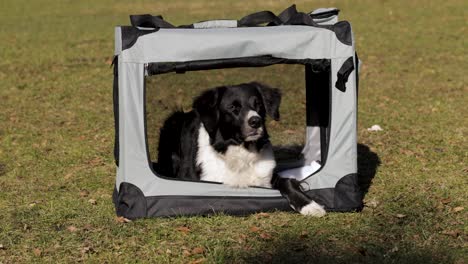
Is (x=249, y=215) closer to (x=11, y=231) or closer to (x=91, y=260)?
(x=91, y=260)

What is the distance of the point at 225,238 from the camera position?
508 centimetres

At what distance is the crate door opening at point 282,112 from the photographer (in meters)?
6.62

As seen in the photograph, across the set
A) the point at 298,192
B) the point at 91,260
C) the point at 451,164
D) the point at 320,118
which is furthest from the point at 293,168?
the point at 91,260

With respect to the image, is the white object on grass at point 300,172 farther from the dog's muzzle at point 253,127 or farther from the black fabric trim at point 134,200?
the black fabric trim at point 134,200

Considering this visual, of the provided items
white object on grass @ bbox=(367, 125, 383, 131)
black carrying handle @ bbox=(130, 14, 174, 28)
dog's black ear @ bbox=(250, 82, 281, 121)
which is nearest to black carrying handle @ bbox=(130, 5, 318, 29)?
black carrying handle @ bbox=(130, 14, 174, 28)

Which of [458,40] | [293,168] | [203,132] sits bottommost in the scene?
[458,40]

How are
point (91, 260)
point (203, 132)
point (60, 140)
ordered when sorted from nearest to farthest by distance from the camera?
point (91, 260)
point (203, 132)
point (60, 140)

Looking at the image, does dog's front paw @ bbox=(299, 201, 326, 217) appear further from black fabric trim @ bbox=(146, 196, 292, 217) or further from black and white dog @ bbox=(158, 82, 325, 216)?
black fabric trim @ bbox=(146, 196, 292, 217)

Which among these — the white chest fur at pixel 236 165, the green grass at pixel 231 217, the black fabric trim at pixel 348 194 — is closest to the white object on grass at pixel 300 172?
the white chest fur at pixel 236 165

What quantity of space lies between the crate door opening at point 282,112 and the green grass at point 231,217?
0.18 m

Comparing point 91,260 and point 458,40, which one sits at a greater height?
point 91,260

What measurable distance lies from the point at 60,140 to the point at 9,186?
78.6 inches

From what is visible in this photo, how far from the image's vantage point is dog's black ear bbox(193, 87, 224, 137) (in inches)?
225

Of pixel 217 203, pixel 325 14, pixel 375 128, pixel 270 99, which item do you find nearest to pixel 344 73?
pixel 270 99
